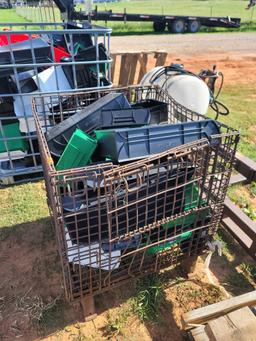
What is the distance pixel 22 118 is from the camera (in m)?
3.41

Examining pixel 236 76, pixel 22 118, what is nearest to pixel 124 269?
pixel 22 118

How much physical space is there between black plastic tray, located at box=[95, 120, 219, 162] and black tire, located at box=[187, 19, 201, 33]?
841 inches

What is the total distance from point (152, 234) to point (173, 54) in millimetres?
11997

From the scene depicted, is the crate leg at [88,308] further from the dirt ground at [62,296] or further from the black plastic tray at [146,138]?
the black plastic tray at [146,138]

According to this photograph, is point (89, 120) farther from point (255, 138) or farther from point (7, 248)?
point (255, 138)

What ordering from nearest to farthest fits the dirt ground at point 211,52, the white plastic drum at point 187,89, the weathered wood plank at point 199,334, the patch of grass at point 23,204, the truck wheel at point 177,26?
1. the weathered wood plank at point 199,334
2. the patch of grass at point 23,204
3. the white plastic drum at point 187,89
4. the dirt ground at point 211,52
5. the truck wheel at point 177,26

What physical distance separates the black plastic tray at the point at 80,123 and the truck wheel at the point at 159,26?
2062 cm

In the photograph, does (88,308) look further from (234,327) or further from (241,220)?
(241,220)

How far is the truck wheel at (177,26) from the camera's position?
20.4 metres

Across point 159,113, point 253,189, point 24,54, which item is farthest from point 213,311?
point 24,54

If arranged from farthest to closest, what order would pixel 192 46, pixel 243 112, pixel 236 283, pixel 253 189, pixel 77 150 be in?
pixel 192 46 → pixel 243 112 → pixel 253 189 → pixel 236 283 → pixel 77 150

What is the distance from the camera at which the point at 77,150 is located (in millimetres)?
2068

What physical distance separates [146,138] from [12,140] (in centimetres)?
224

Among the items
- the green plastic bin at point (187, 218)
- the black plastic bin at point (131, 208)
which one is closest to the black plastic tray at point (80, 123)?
the black plastic bin at point (131, 208)
